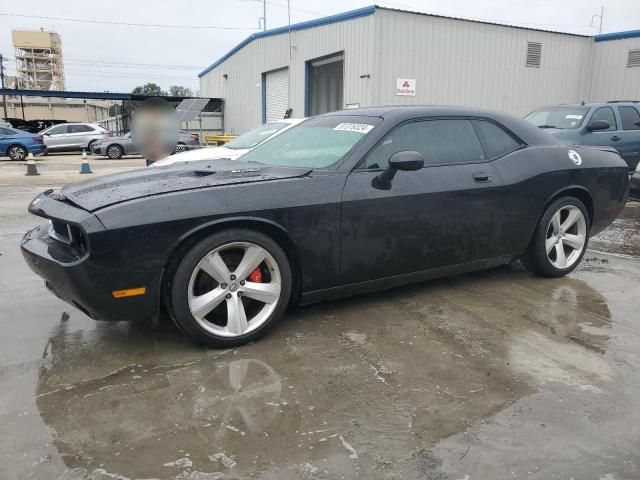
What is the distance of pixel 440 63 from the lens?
1661 centimetres

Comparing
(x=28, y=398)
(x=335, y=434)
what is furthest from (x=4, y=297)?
(x=335, y=434)

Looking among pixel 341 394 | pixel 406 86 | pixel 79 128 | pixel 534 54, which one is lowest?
pixel 341 394

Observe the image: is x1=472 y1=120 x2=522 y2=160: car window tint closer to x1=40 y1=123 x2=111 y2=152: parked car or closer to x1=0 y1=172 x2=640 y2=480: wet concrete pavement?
x1=0 y1=172 x2=640 y2=480: wet concrete pavement

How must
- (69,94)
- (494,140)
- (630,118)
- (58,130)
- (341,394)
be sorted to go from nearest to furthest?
(341,394) → (494,140) → (630,118) → (58,130) → (69,94)

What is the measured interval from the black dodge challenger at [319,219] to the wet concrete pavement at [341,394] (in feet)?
1.02

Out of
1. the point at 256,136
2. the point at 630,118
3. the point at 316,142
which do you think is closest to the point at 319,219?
the point at 316,142

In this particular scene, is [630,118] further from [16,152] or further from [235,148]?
[16,152]

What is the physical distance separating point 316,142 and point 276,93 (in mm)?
20588

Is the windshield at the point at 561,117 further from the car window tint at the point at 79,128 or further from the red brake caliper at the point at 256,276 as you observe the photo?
the car window tint at the point at 79,128

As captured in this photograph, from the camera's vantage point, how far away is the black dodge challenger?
2926 millimetres

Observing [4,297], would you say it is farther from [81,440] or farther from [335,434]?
[335,434]

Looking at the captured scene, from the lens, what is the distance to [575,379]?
2.87m

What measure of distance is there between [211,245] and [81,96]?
3342cm

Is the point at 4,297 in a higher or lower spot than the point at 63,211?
lower
